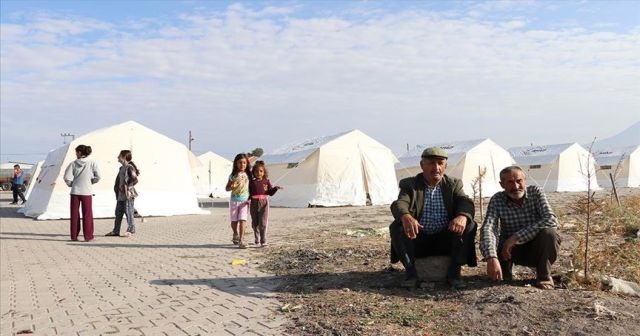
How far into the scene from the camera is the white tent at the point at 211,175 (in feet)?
111

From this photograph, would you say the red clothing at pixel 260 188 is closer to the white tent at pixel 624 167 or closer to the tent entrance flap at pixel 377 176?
the tent entrance flap at pixel 377 176

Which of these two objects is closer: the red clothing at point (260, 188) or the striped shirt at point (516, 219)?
the striped shirt at point (516, 219)

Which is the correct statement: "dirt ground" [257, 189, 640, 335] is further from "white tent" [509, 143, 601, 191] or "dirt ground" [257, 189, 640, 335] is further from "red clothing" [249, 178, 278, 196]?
"white tent" [509, 143, 601, 191]

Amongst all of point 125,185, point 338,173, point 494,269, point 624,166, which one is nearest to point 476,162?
point 338,173

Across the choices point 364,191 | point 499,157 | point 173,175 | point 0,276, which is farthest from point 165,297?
point 499,157

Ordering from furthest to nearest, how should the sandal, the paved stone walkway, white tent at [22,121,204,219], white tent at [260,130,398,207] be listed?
1. white tent at [260,130,398,207]
2. white tent at [22,121,204,219]
3. the sandal
4. the paved stone walkway

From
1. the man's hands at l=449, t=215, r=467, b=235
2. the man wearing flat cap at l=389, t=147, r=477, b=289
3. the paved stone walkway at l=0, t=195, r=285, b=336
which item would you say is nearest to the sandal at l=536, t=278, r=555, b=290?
the man wearing flat cap at l=389, t=147, r=477, b=289

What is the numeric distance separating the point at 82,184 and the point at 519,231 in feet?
26.8

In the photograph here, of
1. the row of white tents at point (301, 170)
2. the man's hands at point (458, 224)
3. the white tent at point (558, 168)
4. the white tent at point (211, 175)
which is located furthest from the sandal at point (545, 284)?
the white tent at point (211, 175)

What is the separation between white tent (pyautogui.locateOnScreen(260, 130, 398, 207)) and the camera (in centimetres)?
2066

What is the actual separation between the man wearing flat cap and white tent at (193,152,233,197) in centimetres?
2890

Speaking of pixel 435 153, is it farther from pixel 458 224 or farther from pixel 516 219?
pixel 516 219

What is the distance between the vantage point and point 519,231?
480 centimetres

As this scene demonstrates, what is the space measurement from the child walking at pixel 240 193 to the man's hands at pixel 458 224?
473 cm
